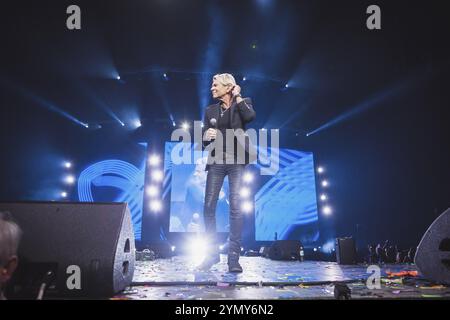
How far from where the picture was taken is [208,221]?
2648 millimetres

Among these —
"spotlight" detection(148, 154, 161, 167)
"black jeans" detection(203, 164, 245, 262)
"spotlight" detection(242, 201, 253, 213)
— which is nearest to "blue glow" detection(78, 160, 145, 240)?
"spotlight" detection(148, 154, 161, 167)

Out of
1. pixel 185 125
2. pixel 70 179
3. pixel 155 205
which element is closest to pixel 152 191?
pixel 155 205

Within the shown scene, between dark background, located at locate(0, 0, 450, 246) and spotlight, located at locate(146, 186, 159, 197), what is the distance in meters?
2.75

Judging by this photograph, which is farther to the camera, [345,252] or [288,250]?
[288,250]

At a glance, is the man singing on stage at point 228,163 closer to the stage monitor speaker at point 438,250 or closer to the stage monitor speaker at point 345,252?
the stage monitor speaker at point 438,250

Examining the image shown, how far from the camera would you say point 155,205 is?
9.25 metres

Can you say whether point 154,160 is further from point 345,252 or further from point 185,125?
point 345,252

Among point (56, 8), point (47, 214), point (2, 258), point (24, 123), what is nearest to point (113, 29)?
point (56, 8)

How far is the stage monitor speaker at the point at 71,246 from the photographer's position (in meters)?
1.38

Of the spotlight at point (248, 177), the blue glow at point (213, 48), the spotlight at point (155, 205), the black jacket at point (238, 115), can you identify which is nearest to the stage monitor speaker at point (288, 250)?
the black jacket at point (238, 115)

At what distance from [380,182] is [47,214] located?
293 inches

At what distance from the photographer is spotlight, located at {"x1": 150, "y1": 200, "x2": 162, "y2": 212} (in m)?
9.22

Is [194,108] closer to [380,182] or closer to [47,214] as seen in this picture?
[380,182]

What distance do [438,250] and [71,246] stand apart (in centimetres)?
234
